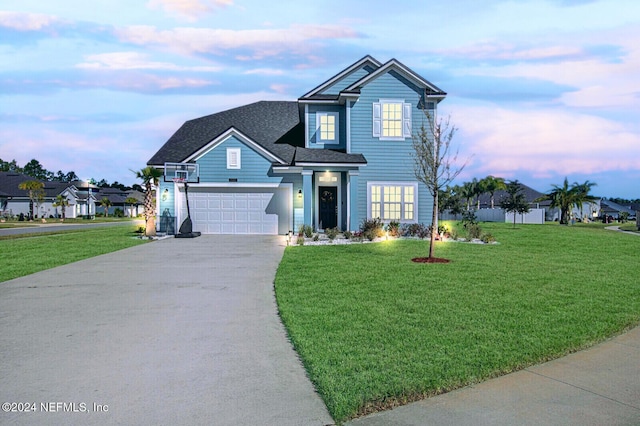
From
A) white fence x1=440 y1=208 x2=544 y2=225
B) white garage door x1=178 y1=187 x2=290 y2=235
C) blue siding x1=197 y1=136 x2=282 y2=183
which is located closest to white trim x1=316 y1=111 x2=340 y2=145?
blue siding x1=197 y1=136 x2=282 y2=183

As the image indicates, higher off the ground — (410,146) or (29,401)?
(410,146)

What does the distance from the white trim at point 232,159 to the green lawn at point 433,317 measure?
1146cm

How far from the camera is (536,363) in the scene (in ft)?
17.5

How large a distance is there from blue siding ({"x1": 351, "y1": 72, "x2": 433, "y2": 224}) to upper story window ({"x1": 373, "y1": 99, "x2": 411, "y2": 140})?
20 centimetres

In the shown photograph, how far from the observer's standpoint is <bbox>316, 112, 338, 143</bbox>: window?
23.9 m

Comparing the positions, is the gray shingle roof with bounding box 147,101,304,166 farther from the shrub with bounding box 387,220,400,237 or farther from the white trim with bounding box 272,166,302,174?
the shrub with bounding box 387,220,400,237

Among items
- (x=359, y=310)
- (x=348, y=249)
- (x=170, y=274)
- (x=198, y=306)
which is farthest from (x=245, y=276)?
(x=348, y=249)

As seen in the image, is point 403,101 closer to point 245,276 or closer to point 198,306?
point 245,276

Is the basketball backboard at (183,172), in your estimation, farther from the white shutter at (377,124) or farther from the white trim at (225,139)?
the white shutter at (377,124)

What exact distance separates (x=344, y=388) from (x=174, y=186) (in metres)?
22.0

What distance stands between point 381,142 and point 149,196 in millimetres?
12120

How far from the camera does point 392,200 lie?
2297cm

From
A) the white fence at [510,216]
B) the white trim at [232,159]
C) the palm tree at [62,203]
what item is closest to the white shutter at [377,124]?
the white trim at [232,159]

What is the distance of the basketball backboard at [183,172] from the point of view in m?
24.3
